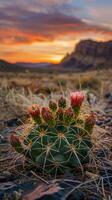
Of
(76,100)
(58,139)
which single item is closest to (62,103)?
(76,100)

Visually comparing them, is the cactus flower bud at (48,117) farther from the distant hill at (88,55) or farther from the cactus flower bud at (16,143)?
the distant hill at (88,55)

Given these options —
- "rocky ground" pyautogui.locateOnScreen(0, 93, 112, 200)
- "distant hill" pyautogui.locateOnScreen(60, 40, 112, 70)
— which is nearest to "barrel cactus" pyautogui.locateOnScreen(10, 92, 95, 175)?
"rocky ground" pyautogui.locateOnScreen(0, 93, 112, 200)

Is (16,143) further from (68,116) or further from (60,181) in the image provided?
(60,181)

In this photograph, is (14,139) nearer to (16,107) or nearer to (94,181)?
(94,181)

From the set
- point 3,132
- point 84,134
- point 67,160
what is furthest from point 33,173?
point 3,132

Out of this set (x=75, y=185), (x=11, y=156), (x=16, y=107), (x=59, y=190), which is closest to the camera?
(x=59, y=190)

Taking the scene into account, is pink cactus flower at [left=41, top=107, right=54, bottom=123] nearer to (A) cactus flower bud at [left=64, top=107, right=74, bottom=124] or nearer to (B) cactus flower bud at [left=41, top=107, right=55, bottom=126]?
(B) cactus flower bud at [left=41, top=107, right=55, bottom=126]
